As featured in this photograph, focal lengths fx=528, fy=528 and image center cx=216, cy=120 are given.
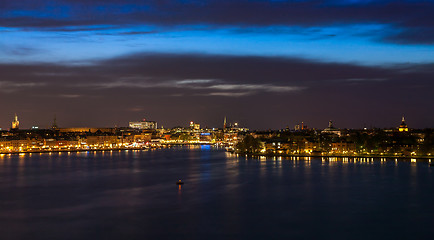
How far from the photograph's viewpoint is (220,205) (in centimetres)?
1328

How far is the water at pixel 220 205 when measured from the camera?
10273 millimetres

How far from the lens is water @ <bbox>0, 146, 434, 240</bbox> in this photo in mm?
10273

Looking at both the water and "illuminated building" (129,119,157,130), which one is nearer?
the water

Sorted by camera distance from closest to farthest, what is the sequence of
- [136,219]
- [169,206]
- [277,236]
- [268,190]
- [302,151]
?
[277,236] → [136,219] → [169,206] → [268,190] → [302,151]

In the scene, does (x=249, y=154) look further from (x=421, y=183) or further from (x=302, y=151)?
(x=421, y=183)

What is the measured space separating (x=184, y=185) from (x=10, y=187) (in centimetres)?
556

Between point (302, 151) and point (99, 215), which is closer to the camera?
point (99, 215)

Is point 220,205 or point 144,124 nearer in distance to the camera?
point 220,205

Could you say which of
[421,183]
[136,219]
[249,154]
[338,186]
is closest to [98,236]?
[136,219]

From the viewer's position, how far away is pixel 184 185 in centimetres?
1741

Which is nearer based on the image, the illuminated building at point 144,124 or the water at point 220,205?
the water at point 220,205

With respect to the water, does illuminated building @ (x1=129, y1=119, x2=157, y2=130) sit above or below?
above

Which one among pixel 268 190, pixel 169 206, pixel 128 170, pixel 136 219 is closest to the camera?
pixel 136 219

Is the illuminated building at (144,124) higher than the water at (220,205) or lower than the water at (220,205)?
higher
